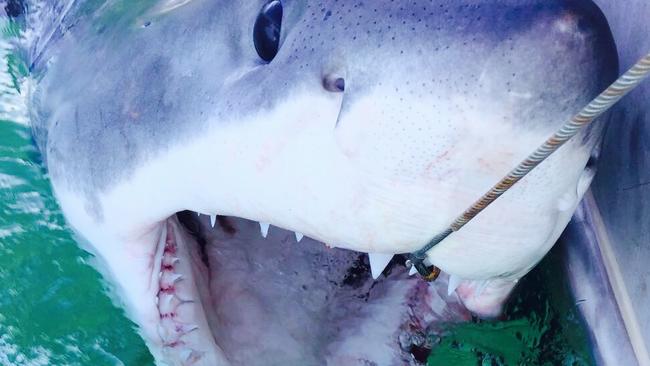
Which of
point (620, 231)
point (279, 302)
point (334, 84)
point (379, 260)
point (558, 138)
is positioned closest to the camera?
point (558, 138)

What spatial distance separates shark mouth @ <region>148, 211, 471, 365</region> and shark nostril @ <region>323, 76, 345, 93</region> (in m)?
0.50

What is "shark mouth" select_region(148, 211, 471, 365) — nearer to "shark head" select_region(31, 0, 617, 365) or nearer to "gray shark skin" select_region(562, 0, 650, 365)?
"shark head" select_region(31, 0, 617, 365)

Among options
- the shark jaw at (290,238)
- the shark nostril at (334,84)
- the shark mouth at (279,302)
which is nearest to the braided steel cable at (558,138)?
the shark jaw at (290,238)

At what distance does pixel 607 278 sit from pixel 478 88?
0.57 meters

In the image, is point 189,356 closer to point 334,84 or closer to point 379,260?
point 379,260

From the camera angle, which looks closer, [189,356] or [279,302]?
[189,356]

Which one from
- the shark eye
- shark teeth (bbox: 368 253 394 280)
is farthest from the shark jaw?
the shark eye

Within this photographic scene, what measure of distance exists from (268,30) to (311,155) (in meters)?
0.21

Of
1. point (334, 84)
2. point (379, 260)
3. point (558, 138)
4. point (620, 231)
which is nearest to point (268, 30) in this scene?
point (334, 84)

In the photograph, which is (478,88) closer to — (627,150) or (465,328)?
(627,150)

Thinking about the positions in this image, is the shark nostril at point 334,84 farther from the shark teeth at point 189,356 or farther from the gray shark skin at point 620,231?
the shark teeth at point 189,356

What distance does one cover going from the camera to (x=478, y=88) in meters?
0.71

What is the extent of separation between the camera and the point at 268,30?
3.08 feet

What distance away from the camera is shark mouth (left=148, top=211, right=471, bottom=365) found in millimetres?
1303
